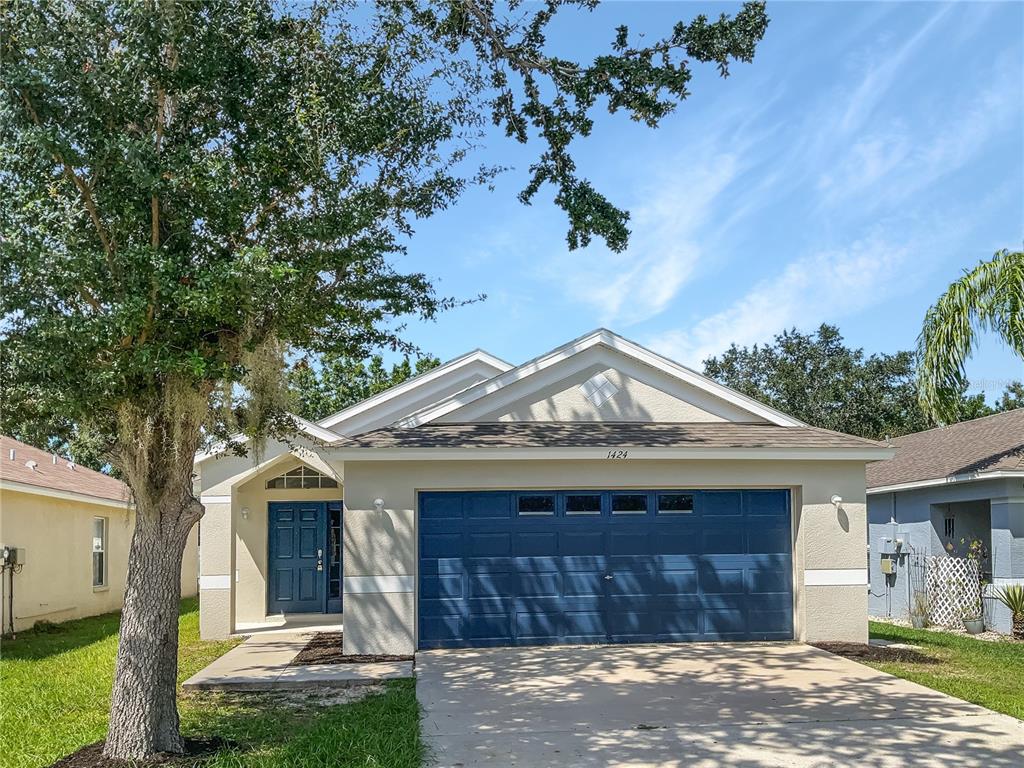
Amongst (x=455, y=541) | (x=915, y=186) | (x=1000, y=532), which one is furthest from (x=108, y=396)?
(x=915, y=186)

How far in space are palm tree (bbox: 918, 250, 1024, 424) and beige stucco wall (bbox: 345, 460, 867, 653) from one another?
3935 millimetres

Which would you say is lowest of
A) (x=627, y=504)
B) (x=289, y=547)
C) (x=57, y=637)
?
(x=57, y=637)

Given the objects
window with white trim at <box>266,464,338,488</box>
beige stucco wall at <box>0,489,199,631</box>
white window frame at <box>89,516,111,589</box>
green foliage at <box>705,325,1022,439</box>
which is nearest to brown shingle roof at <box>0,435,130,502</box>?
beige stucco wall at <box>0,489,199,631</box>

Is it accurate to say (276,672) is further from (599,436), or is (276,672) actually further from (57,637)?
(57,637)

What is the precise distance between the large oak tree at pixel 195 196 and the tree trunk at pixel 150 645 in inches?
0.7

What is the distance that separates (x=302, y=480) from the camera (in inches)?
673

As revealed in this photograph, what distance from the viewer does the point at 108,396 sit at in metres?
7.24

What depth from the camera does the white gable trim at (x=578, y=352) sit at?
13.5 m

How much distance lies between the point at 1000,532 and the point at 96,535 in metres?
Result: 18.0

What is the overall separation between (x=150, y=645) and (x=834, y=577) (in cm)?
919

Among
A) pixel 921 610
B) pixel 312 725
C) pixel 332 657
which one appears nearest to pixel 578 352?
pixel 332 657

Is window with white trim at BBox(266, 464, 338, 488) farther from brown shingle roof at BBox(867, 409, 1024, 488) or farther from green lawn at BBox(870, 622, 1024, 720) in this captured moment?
brown shingle roof at BBox(867, 409, 1024, 488)

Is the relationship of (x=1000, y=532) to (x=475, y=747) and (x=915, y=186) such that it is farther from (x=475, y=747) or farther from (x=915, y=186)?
(x=475, y=747)

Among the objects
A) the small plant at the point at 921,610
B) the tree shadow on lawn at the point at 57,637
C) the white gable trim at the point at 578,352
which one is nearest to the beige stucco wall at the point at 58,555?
the tree shadow on lawn at the point at 57,637
